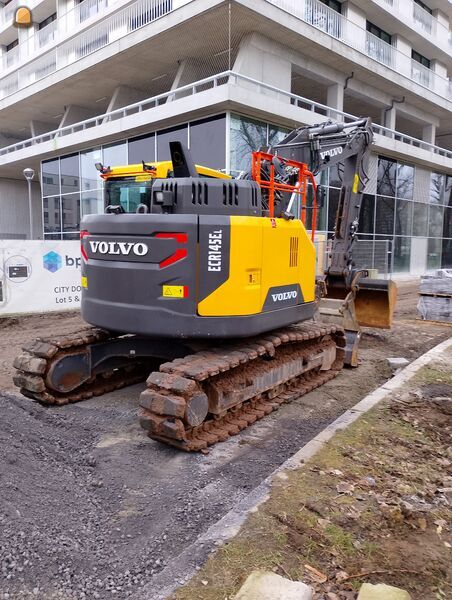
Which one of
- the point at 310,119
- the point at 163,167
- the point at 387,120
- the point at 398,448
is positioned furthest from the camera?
the point at 387,120

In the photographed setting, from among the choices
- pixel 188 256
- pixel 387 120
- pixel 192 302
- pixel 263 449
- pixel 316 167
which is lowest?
pixel 263 449

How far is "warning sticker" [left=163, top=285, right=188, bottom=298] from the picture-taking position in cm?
468

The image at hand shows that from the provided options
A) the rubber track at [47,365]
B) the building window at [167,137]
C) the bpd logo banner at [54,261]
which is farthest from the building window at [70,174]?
the rubber track at [47,365]

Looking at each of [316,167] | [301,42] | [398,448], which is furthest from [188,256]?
[301,42]

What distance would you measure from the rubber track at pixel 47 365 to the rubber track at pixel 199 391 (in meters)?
1.40

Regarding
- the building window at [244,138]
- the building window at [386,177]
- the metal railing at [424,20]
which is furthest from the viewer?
the metal railing at [424,20]

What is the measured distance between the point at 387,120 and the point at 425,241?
6559 millimetres

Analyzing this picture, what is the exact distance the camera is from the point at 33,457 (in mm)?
4121

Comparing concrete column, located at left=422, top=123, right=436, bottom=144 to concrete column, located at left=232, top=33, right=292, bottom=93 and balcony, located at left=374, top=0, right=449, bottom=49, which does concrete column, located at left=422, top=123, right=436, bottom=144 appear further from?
concrete column, located at left=232, top=33, right=292, bottom=93

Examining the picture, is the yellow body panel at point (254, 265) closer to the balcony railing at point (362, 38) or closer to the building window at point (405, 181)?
the balcony railing at point (362, 38)

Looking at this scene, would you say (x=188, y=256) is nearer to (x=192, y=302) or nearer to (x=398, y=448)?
(x=192, y=302)

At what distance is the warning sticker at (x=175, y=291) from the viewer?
468 cm

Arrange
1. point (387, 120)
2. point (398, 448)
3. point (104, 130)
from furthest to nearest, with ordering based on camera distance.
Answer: point (387, 120) → point (104, 130) → point (398, 448)

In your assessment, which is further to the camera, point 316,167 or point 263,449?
point 316,167
